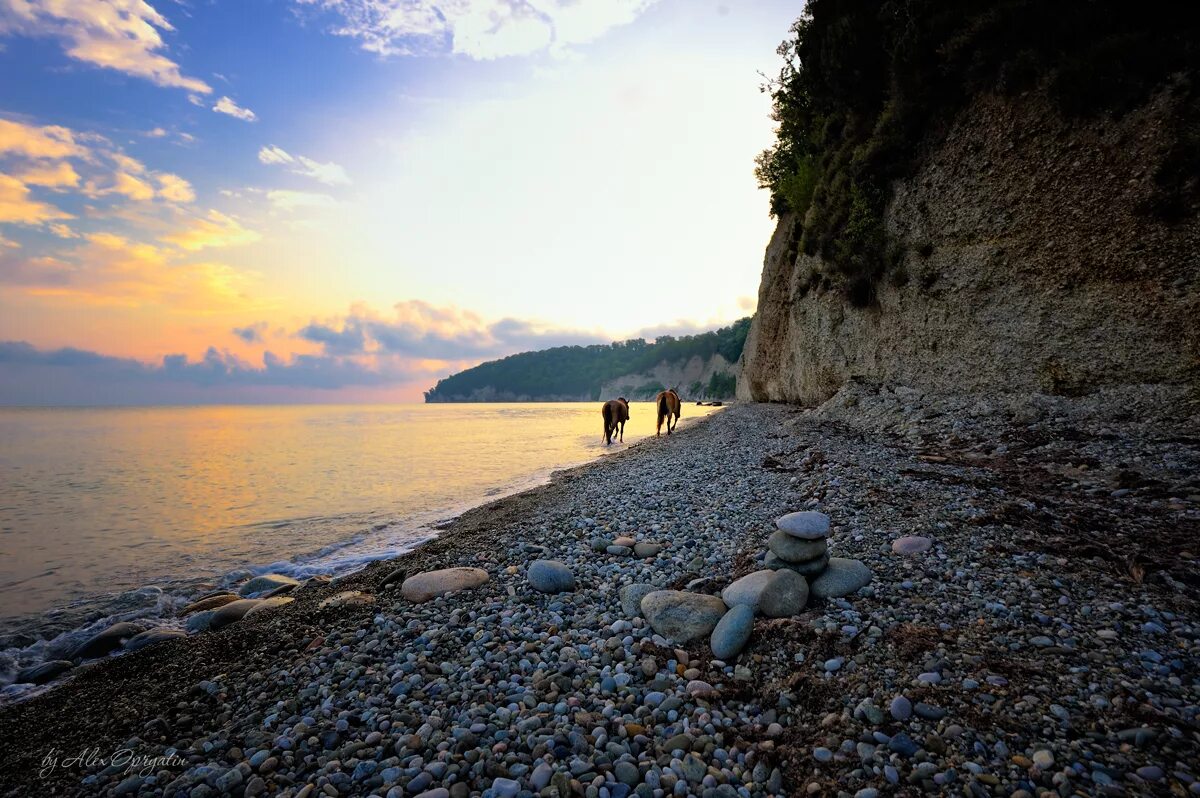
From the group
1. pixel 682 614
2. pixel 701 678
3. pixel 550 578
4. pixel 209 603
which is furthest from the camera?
pixel 209 603

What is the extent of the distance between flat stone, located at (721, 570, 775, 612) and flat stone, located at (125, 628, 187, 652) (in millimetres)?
6832

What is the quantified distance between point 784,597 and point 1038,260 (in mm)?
14062

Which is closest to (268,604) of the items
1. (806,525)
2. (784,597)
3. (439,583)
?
(439,583)

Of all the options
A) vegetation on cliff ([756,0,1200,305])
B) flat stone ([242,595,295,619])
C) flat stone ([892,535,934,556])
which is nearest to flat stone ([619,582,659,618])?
flat stone ([892,535,934,556])

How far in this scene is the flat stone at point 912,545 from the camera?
583cm

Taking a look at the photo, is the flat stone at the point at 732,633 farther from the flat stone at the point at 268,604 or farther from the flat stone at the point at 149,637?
the flat stone at the point at 149,637

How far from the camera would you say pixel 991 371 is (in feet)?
48.2

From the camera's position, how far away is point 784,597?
4.90 meters

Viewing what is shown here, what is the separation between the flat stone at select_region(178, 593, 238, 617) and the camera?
25.3ft

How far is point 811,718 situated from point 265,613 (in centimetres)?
662

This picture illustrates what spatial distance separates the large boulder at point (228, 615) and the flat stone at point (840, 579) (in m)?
7.32

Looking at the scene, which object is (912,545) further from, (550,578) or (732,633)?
(550,578)

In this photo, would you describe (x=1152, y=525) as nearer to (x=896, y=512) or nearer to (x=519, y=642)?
(x=896, y=512)

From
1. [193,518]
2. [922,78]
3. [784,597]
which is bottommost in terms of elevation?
[193,518]
